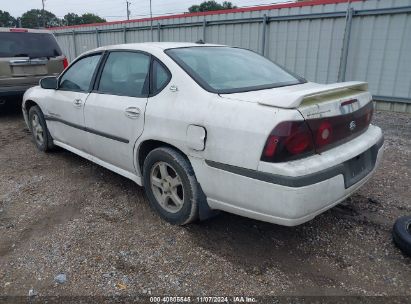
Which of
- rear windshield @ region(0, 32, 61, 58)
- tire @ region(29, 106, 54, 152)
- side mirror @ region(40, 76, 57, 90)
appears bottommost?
tire @ region(29, 106, 54, 152)

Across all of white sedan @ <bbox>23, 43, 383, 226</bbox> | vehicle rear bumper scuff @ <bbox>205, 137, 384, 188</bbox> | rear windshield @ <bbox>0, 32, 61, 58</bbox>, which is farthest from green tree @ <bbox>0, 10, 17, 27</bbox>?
vehicle rear bumper scuff @ <bbox>205, 137, 384, 188</bbox>

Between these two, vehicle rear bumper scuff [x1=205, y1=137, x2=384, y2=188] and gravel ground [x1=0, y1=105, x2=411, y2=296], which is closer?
vehicle rear bumper scuff [x1=205, y1=137, x2=384, y2=188]

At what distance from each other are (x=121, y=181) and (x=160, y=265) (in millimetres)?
1741

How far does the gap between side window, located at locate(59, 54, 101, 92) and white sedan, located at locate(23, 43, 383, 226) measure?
0.02 meters

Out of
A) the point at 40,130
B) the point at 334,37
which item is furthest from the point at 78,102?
the point at 334,37

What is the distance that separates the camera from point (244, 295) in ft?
7.48

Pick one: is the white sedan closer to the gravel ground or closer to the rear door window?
the rear door window

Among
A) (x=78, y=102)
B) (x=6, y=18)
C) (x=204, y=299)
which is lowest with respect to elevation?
(x=204, y=299)

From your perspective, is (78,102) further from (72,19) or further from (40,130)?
(72,19)

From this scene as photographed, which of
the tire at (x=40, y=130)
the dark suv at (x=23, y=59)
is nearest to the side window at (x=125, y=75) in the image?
the tire at (x=40, y=130)

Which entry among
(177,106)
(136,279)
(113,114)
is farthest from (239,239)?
(113,114)

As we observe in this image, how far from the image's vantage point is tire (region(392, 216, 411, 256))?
2627 mm

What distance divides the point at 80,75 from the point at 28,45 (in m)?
3.75

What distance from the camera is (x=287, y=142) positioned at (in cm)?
221
